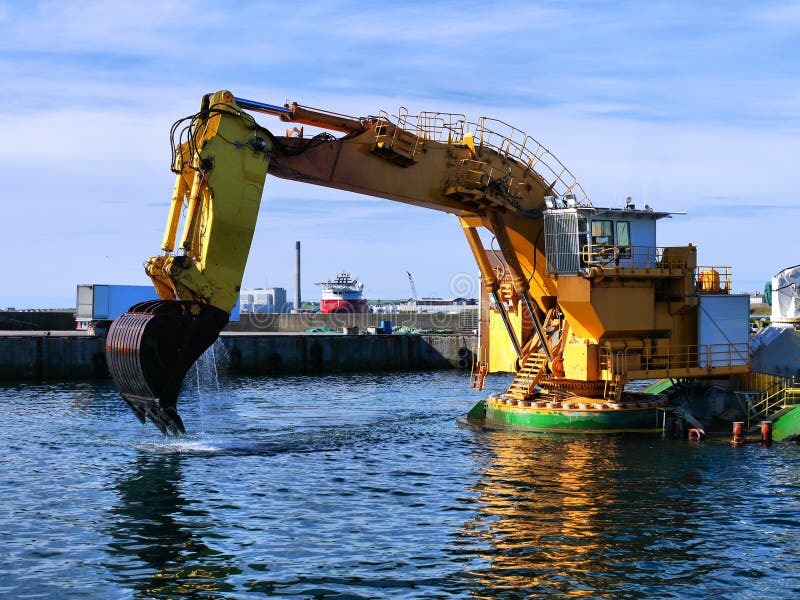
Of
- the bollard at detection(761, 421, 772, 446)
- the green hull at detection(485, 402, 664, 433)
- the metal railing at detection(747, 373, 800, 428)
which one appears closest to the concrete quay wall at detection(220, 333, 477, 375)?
the metal railing at detection(747, 373, 800, 428)

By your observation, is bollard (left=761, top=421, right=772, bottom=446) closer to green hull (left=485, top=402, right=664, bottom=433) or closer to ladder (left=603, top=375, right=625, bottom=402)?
green hull (left=485, top=402, right=664, bottom=433)

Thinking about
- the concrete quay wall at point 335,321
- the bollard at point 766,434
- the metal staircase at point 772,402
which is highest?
the concrete quay wall at point 335,321

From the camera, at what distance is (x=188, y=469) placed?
25.1m

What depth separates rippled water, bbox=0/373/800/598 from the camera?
1628 cm

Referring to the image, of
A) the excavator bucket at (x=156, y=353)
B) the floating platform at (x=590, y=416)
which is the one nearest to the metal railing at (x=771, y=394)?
the floating platform at (x=590, y=416)

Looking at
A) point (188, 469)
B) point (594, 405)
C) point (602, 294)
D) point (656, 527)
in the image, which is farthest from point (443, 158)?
point (656, 527)

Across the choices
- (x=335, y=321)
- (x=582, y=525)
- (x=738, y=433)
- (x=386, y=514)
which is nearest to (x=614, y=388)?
(x=738, y=433)

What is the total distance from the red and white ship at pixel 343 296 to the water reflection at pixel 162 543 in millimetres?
96388

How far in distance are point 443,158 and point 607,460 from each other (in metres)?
10.6

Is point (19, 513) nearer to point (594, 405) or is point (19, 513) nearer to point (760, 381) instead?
point (594, 405)

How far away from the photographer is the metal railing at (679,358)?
3108 centimetres

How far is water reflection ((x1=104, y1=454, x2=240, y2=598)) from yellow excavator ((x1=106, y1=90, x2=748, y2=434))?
4.67m

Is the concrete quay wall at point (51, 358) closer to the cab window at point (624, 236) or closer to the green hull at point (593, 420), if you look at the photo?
the green hull at point (593, 420)

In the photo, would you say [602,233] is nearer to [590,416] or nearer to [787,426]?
[590,416]
